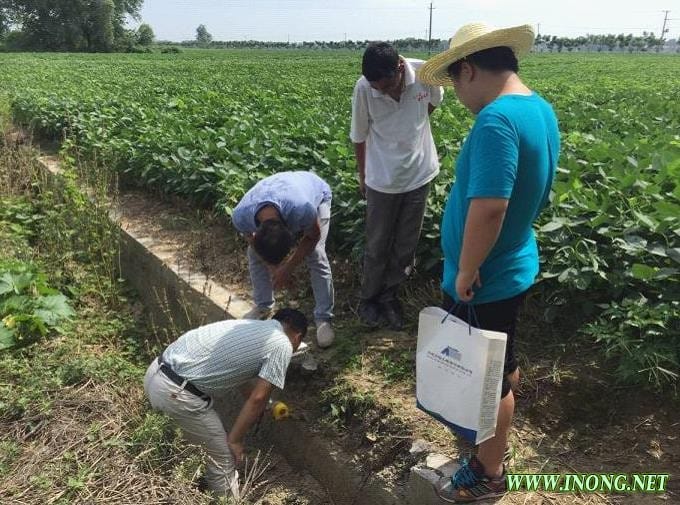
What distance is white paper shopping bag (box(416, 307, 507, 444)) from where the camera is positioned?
1883 millimetres

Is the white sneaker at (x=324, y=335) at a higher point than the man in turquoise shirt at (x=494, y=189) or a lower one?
lower

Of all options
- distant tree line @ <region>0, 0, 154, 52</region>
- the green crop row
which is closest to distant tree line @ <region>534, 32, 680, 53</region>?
distant tree line @ <region>0, 0, 154, 52</region>

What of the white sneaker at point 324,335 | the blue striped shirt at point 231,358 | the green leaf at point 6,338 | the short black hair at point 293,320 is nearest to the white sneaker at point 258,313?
the white sneaker at point 324,335

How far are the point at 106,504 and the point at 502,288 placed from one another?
1.77 m

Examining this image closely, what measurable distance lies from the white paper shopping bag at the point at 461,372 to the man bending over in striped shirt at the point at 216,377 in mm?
987

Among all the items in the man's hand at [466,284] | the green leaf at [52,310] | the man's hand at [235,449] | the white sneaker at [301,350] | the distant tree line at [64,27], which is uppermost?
the distant tree line at [64,27]

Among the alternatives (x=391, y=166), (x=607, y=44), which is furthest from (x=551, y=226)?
(x=607, y=44)

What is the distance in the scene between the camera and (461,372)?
6.30ft

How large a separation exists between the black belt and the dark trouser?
1.26 m

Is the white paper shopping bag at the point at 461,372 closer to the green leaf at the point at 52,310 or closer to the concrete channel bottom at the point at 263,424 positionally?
the concrete channel bottom at the point at 263,424

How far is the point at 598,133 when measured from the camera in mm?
5445

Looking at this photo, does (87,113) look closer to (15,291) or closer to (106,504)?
(15,291)

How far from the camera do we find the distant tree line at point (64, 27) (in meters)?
62.5

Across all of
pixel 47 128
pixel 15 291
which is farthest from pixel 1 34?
pixel 15 291
